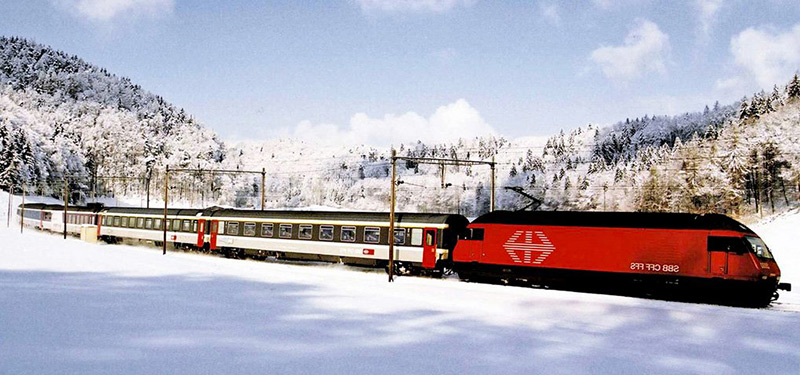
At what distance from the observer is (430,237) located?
29.5 m

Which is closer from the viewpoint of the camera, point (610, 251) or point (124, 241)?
point (610, 251)

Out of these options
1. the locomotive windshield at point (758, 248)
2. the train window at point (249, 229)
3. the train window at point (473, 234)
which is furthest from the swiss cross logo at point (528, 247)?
the train window at point (249, 229)

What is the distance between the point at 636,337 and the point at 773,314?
758 centimetres

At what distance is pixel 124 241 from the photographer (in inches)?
2172

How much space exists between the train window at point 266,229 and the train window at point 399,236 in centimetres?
967

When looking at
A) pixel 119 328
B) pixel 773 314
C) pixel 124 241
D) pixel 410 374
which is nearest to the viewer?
pixel 410 374

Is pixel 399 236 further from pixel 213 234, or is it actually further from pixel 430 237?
pixel 213 234

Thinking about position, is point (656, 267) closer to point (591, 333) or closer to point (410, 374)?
point (591, 333)

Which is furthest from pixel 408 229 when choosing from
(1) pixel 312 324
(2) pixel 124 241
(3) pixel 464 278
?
(2) pixel 124 241

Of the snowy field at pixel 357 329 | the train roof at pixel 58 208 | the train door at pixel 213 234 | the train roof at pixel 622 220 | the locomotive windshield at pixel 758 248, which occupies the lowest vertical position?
the snowy field at pixel 357 329

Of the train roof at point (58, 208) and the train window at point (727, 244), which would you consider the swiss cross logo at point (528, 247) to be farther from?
the train roof at point (58, 208)

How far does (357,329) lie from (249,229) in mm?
24472

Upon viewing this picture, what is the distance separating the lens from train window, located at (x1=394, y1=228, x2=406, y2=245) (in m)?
30.5

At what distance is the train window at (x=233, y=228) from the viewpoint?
39.0 m
